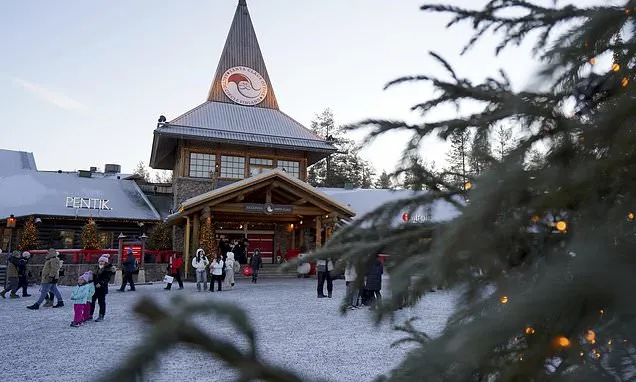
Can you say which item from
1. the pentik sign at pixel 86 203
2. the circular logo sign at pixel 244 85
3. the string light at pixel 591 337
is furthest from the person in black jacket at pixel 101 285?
the circular logo sign at pixel 244 85

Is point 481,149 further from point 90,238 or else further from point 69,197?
point 69,197

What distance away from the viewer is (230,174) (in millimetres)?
24016

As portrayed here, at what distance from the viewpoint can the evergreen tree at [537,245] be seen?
769 mm

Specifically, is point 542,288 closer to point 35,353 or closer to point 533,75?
point 533,75

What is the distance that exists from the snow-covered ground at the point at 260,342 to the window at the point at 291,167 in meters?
13.0

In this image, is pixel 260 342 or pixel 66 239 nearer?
pixel 260 342

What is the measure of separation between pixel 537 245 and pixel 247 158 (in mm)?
23245

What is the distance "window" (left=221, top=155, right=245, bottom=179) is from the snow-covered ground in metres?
11.8

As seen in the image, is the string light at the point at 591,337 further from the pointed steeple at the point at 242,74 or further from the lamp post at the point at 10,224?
the pointed steeple at the point at 242,74

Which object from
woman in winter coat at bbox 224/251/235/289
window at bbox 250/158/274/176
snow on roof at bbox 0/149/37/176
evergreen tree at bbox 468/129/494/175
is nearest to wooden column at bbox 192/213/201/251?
woman in winter coat at bbox 224/251/235/289

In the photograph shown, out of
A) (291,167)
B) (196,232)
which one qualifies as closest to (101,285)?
(196,232)

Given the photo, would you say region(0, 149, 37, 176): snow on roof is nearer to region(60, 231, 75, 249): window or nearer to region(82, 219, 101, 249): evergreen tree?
region(60, 231, 75, 249): window

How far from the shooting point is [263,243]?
25031mm

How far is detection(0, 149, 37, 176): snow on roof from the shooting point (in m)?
29.6
